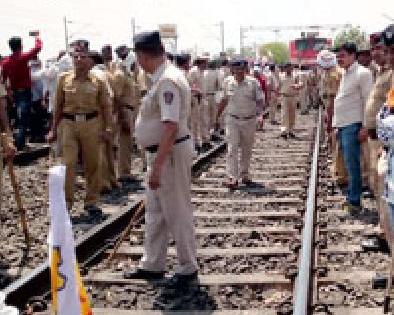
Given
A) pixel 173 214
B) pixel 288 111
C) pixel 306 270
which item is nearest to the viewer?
pixel 306 270

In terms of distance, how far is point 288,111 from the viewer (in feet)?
62.0

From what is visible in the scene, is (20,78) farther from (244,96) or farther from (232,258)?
(232,258)

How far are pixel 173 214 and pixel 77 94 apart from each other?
289 centimetres

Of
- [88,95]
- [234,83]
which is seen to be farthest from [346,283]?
[234,83]

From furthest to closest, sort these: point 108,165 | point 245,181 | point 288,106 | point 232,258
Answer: point 288,106, point 245,181, point 108,165, point 232,258

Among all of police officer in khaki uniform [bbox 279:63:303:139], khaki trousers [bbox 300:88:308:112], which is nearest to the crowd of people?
police officer in khaki uniform [bbox 279:63:303:139]

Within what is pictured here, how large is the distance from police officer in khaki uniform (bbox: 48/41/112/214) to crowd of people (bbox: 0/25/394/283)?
0.04ft

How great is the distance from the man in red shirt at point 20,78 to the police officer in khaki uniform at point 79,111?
5507mm

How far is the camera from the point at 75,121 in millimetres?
8352

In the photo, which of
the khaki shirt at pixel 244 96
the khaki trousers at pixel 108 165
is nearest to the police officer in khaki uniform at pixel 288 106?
the khaki shirt at pixel 244 96

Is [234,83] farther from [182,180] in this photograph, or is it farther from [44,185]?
[182,180]

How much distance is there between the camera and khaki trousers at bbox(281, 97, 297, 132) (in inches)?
747

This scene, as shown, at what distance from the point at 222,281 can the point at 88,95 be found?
3.19 m

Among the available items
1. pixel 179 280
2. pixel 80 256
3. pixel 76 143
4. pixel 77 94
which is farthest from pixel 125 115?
pixel 179 280
